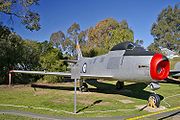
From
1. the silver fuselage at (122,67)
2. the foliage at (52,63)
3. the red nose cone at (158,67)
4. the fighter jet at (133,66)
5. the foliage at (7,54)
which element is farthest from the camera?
the foliage at (52,63)

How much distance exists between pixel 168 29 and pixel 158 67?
2444 inches

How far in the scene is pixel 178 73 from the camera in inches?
968

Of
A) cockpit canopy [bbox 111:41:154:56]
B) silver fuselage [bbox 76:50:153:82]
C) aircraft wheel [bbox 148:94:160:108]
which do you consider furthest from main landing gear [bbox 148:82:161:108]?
cockpit canopy [bbox 111:41:154:56]

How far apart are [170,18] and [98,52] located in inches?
1640

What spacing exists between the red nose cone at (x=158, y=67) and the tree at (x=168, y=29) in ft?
184

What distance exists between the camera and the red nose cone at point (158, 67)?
1047 cm

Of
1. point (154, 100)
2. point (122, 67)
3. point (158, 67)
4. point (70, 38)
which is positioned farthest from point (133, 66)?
point (70, 38)

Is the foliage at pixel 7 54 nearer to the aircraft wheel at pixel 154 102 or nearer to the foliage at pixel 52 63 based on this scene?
the foliage at pixel 52 63

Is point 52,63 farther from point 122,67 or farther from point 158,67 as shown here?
point 158,67

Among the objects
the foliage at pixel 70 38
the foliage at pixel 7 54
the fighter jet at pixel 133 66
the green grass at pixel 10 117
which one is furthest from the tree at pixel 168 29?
the green grass at pixel 10 117

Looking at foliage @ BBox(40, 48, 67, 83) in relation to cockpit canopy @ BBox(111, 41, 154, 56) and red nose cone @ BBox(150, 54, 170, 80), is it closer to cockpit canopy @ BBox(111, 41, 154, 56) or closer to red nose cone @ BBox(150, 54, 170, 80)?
cockpit canopy @ BBox(111, 41, 154, 56)

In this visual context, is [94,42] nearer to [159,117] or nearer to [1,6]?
[1,6]

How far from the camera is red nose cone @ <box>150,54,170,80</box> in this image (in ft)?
34.3

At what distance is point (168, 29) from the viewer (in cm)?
6838
